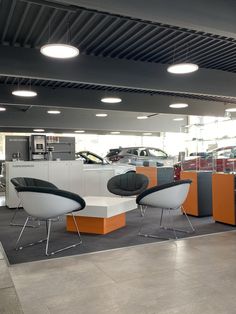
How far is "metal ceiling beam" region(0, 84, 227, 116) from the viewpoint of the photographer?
8953mm

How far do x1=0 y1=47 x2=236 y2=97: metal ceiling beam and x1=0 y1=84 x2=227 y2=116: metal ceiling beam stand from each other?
3027 mm

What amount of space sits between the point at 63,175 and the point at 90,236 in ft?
11.6

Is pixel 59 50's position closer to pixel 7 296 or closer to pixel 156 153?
pixel 7 296

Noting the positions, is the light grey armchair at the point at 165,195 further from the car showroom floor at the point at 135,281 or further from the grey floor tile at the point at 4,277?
the grey floor tile at the point at 4,277

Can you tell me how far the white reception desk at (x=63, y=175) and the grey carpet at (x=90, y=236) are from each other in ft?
4.53

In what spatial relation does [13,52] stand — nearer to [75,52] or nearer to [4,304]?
[75,52]

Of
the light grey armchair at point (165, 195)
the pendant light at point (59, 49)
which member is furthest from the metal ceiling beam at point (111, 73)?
the light grey armchair at point (165, 195)

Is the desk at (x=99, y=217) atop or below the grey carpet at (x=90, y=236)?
atop

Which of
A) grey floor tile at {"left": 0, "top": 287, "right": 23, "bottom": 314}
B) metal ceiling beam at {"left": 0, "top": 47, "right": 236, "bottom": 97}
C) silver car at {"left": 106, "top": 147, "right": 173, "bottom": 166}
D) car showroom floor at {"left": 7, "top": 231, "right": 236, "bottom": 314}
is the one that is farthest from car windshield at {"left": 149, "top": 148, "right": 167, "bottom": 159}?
grey floor tile at {"left": 0, "top": 287, "right": 23, "bottom": 314}

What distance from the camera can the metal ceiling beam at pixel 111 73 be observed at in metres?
5.68

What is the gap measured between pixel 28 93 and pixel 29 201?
3961mm

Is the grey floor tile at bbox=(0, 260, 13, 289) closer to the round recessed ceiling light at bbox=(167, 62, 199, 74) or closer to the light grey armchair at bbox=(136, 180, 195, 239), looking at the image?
the light grey armchair at bbox=(136, 180, 195, 239)

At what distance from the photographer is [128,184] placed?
6215 millimetres

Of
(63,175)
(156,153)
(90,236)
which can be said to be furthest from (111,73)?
(156,153)
